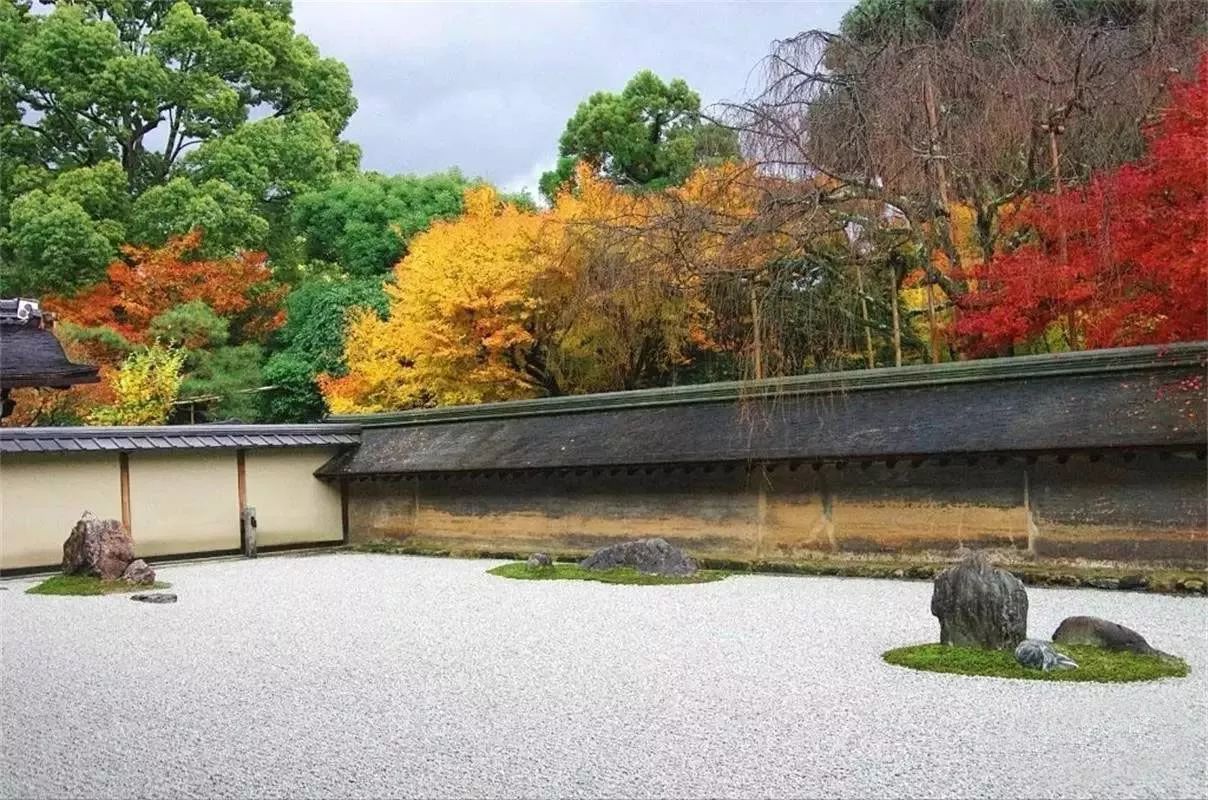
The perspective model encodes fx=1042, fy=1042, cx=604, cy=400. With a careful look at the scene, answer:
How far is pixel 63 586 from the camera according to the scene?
11.8 metres

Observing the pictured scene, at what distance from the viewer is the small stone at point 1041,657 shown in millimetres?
5910

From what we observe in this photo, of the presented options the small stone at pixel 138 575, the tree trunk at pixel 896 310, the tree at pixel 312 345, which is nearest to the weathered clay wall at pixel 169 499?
the small stone at pixel 138 575

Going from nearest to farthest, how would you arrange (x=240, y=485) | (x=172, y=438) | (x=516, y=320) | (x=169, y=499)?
(x=172, y=438)
(x=169, y=499)
(x=240, y=485)
(x=516, y=320)

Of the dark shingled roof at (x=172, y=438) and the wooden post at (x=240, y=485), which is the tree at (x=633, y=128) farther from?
the wooden post at (x=240, y=485)

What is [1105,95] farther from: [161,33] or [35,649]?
[161,33]

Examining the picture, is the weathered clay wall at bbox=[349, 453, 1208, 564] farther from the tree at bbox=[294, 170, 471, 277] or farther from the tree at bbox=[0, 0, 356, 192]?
the tree at bbox=[0, 0, 356, 192]

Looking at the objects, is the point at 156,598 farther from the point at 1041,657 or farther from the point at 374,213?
the point at 374,213

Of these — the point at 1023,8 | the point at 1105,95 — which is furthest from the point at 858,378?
the point at 1023,8

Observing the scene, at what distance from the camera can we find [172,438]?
1498 centimetres

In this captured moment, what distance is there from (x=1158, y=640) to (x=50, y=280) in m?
23.8

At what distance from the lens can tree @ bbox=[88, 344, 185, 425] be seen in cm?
2148

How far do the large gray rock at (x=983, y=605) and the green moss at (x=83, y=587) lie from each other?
29.6 ft

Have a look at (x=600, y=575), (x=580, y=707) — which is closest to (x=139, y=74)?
(x=600, y=575)

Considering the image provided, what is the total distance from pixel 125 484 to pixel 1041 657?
42.0ft
